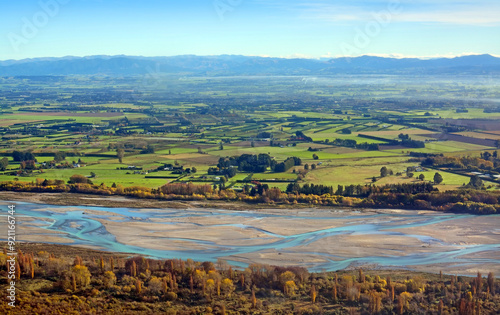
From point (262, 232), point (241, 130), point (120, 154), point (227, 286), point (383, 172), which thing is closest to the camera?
point (227, 286)

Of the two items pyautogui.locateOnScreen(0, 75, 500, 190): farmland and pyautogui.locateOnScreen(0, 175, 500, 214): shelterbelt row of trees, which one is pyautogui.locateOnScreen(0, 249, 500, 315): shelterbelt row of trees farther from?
pyautogui.locateOnScreen(0, 75, 500, 190): farmland

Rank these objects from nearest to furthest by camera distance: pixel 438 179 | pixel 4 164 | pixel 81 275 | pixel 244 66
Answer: pixel 81 275 → pixel 438 179 → pixel 4 164 → pixel 244 66

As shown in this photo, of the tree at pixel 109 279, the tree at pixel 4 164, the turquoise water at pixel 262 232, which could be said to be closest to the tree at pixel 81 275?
the tree at pixel 109 279

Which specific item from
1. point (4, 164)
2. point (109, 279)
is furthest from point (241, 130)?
point (109, 279)

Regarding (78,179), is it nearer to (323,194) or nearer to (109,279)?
(323,194)

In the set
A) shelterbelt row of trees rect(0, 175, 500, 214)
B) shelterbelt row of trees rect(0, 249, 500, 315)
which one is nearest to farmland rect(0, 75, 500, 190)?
shelterbelt row of trees rect(0, 175, 500, 214)

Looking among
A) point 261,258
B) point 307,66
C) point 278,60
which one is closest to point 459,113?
point 261,258
